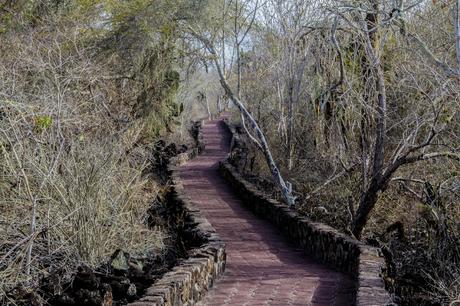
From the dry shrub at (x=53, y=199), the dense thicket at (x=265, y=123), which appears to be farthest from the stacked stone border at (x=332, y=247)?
the dry shrub at (x=53, y=199)

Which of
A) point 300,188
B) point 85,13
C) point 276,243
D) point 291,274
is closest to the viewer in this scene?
point 291,274

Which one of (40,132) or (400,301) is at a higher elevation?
(40,132)

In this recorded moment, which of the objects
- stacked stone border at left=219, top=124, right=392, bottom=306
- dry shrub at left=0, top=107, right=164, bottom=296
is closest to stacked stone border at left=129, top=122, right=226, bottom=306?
dry shrub at left=0, top=107, right=164, bottom=296

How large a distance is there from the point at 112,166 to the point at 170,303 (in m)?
3.73

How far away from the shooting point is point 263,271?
11289mm

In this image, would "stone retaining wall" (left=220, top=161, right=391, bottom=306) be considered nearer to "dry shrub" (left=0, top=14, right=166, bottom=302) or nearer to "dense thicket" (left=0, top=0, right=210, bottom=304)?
"dense thicket" (left=0, top=0, right=210, bottom=304)

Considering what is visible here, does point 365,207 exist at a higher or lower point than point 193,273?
higher

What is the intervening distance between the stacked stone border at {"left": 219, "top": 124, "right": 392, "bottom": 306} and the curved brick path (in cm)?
19

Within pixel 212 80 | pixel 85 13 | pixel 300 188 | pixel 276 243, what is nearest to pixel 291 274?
pixel 276 243

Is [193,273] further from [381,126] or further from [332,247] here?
[381,126]

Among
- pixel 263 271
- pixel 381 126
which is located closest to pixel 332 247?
pixel 263 271

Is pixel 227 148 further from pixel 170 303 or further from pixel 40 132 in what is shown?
pixel 170 303

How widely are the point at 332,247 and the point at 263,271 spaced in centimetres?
124

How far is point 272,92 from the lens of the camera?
27.0m
